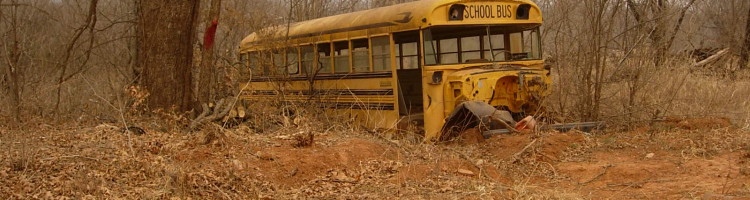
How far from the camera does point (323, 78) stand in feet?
44.0

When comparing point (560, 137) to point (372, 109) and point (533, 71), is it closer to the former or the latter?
point (533, 71)

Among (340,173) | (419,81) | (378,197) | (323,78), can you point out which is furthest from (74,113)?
(378,197)

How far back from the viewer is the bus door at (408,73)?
1213 cm

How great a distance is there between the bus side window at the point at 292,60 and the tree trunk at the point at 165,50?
2.62 metres

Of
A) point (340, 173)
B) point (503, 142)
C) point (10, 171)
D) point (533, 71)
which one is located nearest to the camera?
point (10, 171)

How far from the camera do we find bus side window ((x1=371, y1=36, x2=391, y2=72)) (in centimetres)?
1190

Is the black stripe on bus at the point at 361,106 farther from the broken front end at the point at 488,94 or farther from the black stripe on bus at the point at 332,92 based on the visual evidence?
the broken front end at the point at 488,94

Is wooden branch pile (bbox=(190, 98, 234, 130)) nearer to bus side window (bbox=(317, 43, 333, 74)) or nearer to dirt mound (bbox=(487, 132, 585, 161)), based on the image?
bus side window (bbox=(317, 43, 333, 74))

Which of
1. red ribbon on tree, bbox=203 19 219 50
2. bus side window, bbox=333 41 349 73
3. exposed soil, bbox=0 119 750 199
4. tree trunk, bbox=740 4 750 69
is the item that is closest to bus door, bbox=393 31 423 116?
bus side window, bbox=333 41 349 73

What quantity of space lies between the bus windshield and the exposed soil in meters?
2.14

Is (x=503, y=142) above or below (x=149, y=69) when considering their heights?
below

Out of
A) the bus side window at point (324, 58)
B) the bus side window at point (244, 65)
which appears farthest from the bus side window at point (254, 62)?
the bus side window at point (324, 58)

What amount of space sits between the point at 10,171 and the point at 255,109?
521 centimetres

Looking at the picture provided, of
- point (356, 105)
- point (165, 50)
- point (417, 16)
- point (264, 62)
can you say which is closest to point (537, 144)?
point (417, 16)
